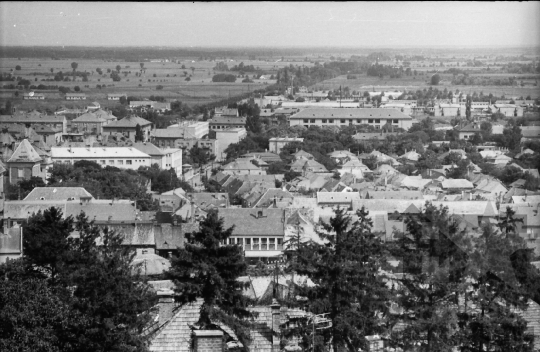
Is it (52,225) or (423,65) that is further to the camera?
(423,65)

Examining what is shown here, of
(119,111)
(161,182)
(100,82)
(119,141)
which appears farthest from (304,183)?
(100,82)

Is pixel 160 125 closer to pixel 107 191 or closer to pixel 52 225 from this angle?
pixel 107 191

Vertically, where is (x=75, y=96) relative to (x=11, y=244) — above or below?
below

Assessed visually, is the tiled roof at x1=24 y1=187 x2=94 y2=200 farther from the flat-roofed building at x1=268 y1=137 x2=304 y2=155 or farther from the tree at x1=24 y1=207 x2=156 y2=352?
the flat-roofed building at x1=268 y1=137 x2=304 y2=155

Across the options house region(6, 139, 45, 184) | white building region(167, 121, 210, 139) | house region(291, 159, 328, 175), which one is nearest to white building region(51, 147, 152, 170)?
house region(6, 139, 45, 184)

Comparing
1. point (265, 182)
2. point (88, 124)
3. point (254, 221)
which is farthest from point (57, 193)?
point (88, 124)

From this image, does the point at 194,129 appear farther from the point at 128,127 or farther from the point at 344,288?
the point at 344,288

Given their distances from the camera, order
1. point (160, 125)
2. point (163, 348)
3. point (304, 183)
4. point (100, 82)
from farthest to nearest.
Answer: point (100, 82), point (160, 125), point (304, 183), point (163, 348)
